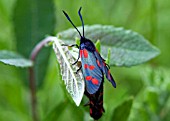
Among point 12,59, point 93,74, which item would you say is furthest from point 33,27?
point 93,74

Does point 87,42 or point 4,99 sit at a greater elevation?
point 87,42

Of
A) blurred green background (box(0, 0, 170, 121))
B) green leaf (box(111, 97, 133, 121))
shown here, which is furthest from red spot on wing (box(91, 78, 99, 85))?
green leaf (box(111, 97, 133, 121))

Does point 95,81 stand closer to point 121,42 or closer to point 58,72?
point 58,72

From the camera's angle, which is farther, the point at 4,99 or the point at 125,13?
the point at 125,13

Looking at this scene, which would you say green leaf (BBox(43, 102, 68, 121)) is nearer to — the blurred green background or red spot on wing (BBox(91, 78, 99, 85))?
the blurred green background

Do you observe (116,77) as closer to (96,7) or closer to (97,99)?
(96,7)

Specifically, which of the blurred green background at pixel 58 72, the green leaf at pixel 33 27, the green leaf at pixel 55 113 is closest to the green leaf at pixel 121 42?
the blurred green background at pixel 58 72

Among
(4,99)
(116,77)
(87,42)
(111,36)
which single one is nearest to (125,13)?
(116,77)
